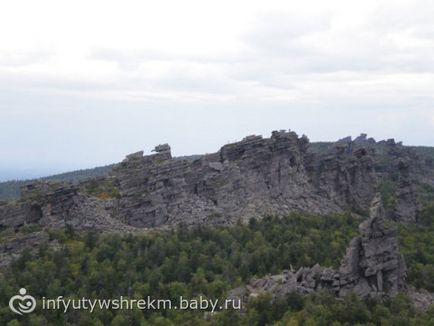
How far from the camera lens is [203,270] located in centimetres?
7225

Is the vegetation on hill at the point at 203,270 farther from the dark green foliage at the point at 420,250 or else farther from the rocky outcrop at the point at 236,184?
the rocky outcrop at the point at 236,184

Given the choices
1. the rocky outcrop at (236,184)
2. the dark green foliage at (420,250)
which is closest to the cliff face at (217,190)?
the rocky outcrop at (236,184)

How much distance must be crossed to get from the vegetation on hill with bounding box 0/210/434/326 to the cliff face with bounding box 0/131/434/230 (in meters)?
5.83

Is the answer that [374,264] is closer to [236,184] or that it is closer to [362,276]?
[362,276]

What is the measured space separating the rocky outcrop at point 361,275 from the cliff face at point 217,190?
24.2m

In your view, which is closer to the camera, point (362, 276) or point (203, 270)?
point (362, 276)

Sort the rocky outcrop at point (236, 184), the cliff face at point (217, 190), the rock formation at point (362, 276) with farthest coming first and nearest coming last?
the rocky outcrop at point (236, 184) → the cliff face at point (217, 190) → the rock formation at point (362, 276)

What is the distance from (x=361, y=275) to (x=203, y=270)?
18.3 meters

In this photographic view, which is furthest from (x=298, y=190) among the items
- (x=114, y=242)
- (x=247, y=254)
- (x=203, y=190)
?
(x=114, y=242)

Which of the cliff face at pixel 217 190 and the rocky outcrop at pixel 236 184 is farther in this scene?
the rocky outcrop at pixel 236 184

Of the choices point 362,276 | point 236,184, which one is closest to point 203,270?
point 362,276

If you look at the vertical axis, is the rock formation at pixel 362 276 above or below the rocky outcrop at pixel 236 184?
below

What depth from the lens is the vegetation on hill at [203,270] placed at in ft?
199

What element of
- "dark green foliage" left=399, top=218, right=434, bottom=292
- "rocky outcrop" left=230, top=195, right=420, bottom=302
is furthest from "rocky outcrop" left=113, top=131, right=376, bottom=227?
"rocky outcrop" left=230, top=195, right=420, bottom=302
